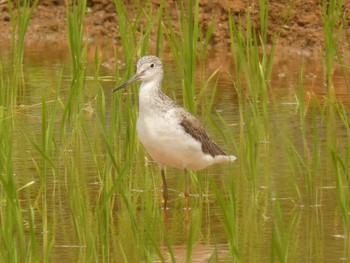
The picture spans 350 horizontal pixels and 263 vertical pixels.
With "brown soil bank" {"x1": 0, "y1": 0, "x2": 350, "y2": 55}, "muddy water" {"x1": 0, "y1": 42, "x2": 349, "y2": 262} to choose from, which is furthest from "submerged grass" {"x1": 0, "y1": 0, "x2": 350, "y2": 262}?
"brown soil bank" {"x1": 0, "y1": 0, "x2": 350, "y2": 55}

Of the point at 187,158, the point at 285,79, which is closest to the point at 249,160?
the point at 187,158

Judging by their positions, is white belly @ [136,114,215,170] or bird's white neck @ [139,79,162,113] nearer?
white belly @ [136,114,215,170]

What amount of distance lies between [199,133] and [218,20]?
5957mm

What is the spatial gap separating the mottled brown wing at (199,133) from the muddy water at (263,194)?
0.50 feet

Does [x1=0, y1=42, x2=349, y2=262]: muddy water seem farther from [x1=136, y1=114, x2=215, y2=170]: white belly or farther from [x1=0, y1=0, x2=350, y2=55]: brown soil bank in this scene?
[x1=0, y1=0, x2=350, y2=55]: brown soil bank

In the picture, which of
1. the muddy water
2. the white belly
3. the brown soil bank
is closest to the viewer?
the muddy water

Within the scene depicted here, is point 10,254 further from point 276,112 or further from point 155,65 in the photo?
point 276,112

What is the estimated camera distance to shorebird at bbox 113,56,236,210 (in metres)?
8.02

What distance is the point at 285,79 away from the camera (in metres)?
12.0

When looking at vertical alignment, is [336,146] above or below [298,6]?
below

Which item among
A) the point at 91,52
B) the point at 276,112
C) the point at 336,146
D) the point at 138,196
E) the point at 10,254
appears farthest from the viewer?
the point at 91,52

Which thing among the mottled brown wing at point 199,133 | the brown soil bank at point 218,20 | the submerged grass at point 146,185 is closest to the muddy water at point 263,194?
the submerged grass at point 146,185

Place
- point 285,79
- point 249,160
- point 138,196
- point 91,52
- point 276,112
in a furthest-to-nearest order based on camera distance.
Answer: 1. point 91,52
2. point 285,79
3. point 276,112
4. point 138,196
5. point 249,160

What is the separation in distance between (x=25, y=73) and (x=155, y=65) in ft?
13.4
